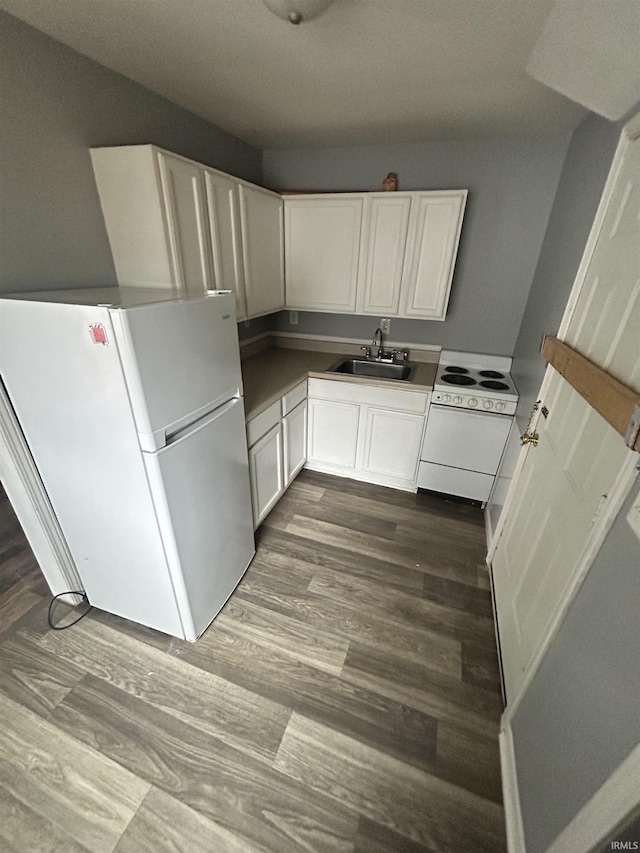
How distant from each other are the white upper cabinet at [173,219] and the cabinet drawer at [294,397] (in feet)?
1.91

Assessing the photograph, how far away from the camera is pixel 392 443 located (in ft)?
8.39

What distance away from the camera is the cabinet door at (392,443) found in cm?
246

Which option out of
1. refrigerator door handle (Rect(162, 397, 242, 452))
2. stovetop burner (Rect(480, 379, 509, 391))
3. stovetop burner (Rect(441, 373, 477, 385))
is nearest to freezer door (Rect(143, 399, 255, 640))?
refrigerator door handle (Rect(162, 397, 242, 452))

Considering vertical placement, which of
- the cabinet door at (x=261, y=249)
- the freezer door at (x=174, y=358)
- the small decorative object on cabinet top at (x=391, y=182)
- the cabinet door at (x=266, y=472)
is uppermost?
the small decorative object on cabinet top at (x=391, y=182)

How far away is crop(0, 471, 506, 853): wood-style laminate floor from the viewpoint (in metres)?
1.09

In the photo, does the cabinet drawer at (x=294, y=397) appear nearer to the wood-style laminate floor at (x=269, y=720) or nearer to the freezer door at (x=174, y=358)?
the freezer door at (x=174, y=358)

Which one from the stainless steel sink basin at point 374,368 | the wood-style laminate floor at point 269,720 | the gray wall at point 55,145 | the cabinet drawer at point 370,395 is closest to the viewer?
the wood-style laminate floor at point 269,720

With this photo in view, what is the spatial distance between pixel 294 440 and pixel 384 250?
151 cm

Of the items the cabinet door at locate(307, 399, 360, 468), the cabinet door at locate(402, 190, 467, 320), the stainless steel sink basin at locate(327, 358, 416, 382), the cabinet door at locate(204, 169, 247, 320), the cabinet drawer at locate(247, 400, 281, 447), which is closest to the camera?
the cabinet door at locate(204, 169, 247, 320)

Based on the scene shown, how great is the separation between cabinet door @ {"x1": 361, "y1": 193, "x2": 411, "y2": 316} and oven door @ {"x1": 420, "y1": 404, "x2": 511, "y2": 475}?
90cm

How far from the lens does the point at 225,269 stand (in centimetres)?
197

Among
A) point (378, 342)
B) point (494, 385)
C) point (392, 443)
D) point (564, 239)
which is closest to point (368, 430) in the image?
point (392, 443)

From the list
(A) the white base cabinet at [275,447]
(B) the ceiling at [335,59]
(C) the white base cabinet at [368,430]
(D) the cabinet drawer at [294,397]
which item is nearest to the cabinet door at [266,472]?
(A) the white base cabinet at [275,447]

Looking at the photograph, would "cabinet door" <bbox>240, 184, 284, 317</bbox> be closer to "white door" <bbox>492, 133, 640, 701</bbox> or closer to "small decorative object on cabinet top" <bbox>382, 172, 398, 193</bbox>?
Result: "small decorative object on cabinet top" <bbox>382, 172, 398, 193</bbox>
